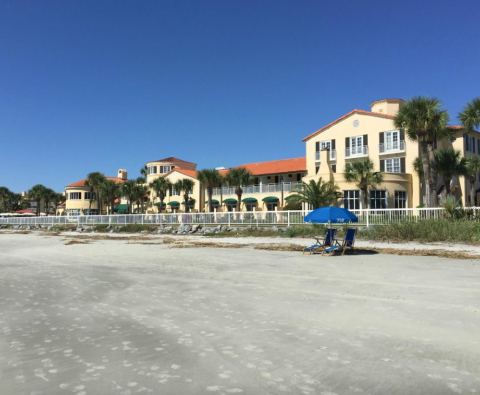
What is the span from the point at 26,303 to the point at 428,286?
23.7 ft

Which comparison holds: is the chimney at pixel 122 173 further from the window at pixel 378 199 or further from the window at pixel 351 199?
the window at pixel 378 199

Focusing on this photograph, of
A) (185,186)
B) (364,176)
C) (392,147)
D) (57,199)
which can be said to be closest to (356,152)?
(392,147)

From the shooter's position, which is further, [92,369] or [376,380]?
[92,369]

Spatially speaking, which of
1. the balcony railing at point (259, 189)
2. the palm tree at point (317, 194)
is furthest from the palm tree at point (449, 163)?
the balcony railing at point (259, 189)

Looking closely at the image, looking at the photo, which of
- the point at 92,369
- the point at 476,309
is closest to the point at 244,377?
the point at 92,369

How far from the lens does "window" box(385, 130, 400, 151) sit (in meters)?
36.7

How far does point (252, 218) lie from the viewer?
2800cm

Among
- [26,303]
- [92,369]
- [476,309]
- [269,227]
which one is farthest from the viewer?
[269,227]

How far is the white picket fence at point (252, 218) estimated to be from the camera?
20.5 metres

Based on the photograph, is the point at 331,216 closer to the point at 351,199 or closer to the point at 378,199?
the point at 351,199

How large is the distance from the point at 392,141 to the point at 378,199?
6.74m

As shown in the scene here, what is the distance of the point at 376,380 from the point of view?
341 cm

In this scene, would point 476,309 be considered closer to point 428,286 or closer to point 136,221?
point 428,286

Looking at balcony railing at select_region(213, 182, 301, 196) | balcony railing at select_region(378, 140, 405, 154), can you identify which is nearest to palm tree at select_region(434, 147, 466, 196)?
balcony railing at select_region(378, 140, 405, 154)
